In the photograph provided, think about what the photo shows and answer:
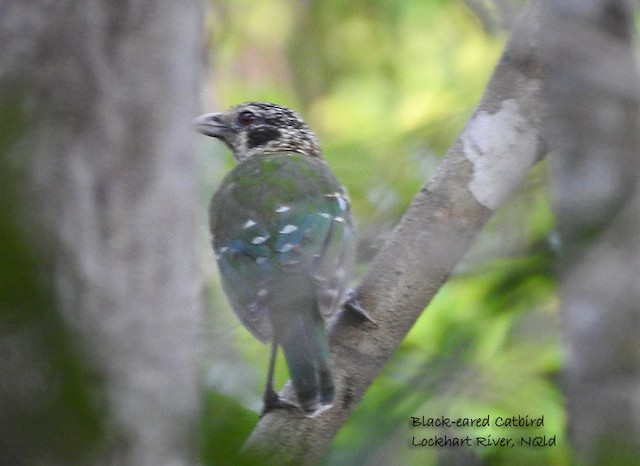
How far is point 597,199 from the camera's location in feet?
5.84

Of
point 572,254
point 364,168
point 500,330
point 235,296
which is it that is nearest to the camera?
point 572,254

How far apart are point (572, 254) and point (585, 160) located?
318 millimetres

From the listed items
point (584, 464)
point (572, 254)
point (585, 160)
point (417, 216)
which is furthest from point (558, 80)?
point (584, 464)

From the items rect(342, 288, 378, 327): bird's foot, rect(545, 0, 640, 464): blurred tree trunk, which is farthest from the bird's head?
rect(545, 0, 640, 464): blurred tree trunk

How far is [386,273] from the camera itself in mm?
2459

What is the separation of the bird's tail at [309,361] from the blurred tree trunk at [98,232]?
112cm

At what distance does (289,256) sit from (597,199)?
1.11 m

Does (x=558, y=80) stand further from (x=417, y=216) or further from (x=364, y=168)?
(x=364, y=168)

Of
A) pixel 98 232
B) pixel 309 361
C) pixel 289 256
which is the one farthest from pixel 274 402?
pixel 98 232

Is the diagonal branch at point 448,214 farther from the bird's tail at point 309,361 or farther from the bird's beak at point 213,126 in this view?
the bird's beak at point 213,126

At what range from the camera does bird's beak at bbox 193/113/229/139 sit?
3.58m

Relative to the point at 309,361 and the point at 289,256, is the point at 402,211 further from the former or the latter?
the point at 309,361

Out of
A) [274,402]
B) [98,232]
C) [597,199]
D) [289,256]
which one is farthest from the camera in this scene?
[289,256]

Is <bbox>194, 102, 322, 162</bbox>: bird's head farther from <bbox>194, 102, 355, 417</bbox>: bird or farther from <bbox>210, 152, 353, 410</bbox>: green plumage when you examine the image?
<bbox>210, 152, 353, 410</bbox>: green plumage
